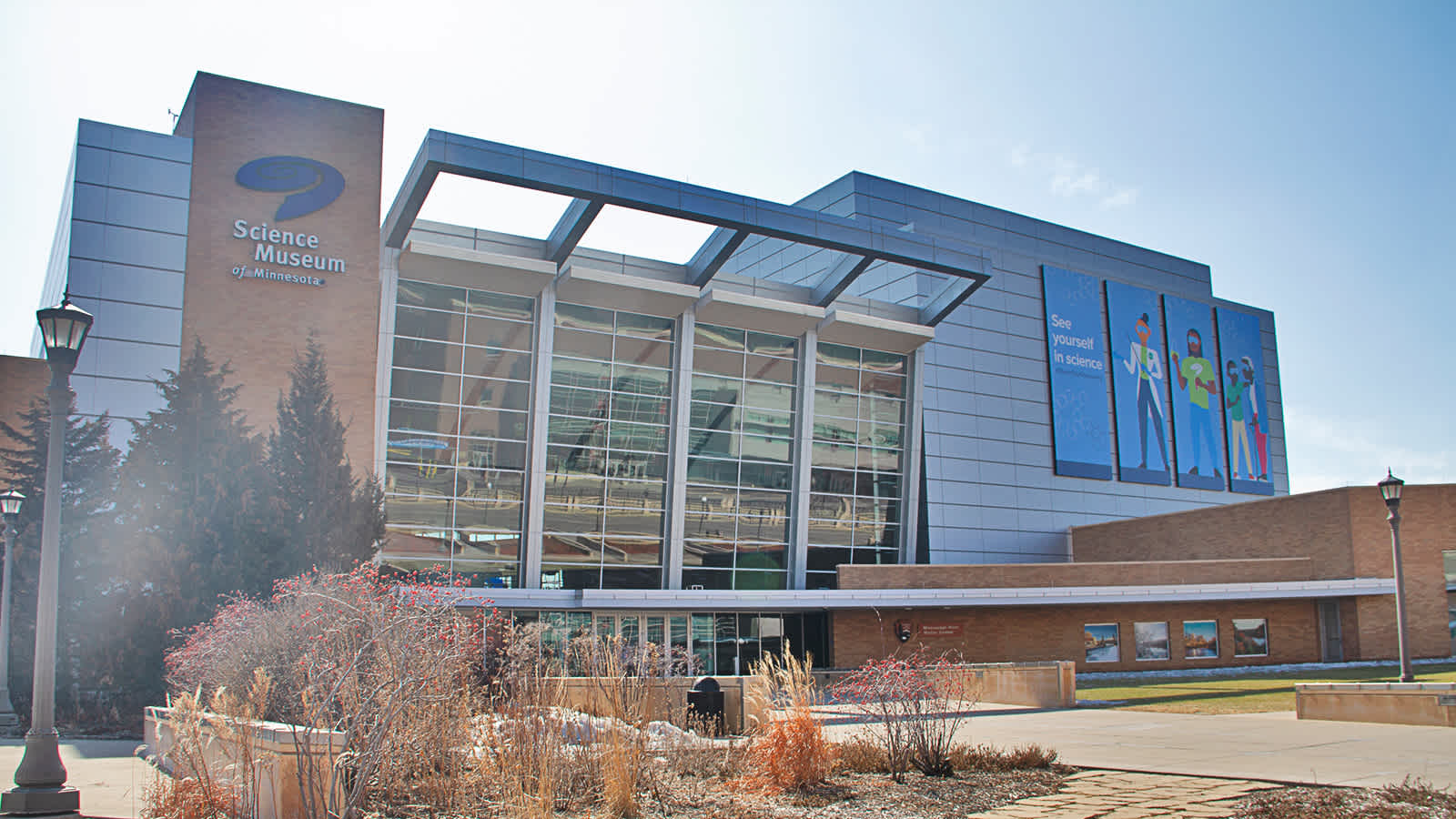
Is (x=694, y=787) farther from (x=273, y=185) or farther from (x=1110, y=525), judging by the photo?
(x=1110, y=525)

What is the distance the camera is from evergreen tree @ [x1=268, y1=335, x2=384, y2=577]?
2247 cm

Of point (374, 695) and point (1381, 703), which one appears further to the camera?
point (1381, 703)

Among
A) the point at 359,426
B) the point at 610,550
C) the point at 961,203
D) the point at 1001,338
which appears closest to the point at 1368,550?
the point at 1001,338

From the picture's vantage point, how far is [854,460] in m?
38.3

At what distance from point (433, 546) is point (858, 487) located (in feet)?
52.7

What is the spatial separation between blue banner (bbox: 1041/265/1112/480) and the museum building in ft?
6.11

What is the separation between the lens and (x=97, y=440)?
81.7 feet

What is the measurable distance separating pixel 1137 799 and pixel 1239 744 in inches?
197

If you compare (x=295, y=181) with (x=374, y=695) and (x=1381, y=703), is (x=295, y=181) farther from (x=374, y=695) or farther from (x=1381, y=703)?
(x=1381, y=703)

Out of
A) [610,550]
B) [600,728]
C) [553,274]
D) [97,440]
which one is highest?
[553,274]

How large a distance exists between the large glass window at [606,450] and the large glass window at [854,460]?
20.8ft

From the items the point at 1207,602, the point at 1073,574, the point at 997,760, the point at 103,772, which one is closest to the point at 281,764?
the point at 103,772

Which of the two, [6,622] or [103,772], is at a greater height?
[6,622]

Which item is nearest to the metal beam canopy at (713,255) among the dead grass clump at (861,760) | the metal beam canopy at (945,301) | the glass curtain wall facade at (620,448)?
the glass curtain wall facade at (620,448)
